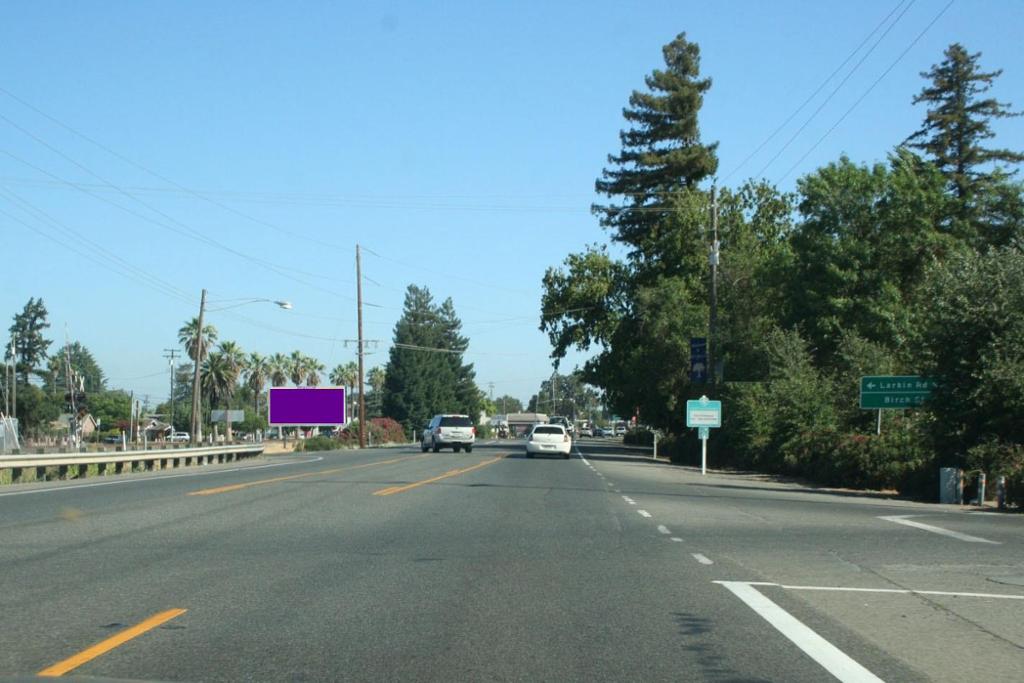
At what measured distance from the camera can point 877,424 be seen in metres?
34.0

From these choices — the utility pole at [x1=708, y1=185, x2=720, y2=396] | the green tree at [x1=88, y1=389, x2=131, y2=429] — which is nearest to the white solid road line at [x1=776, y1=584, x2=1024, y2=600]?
the utility pole at [x1=708, y1=185, x2=720, y2=396]

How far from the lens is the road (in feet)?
24.8

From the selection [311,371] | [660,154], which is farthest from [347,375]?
[660,154]

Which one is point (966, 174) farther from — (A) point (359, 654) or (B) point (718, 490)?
(A) point (359, 654)

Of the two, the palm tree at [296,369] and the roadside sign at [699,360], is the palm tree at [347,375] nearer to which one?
the palm tree at [296,369]

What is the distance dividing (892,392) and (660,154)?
1608 inches

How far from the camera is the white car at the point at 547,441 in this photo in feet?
179

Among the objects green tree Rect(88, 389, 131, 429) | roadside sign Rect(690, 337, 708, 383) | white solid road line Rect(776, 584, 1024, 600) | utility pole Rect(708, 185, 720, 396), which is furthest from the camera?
Answer: green tree Rect(88, 389, 131, 429)

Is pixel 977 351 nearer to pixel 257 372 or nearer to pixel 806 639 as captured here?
pixel 806 639

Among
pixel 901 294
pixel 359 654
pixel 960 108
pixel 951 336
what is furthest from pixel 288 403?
pixel 359 654

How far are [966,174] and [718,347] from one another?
26528 mm

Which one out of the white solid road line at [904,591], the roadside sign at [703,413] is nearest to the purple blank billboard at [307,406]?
the roadside sign at [703,413]

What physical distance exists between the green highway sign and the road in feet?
37.1

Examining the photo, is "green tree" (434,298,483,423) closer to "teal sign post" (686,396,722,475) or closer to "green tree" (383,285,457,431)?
"green tree" (383,285,457,431)
